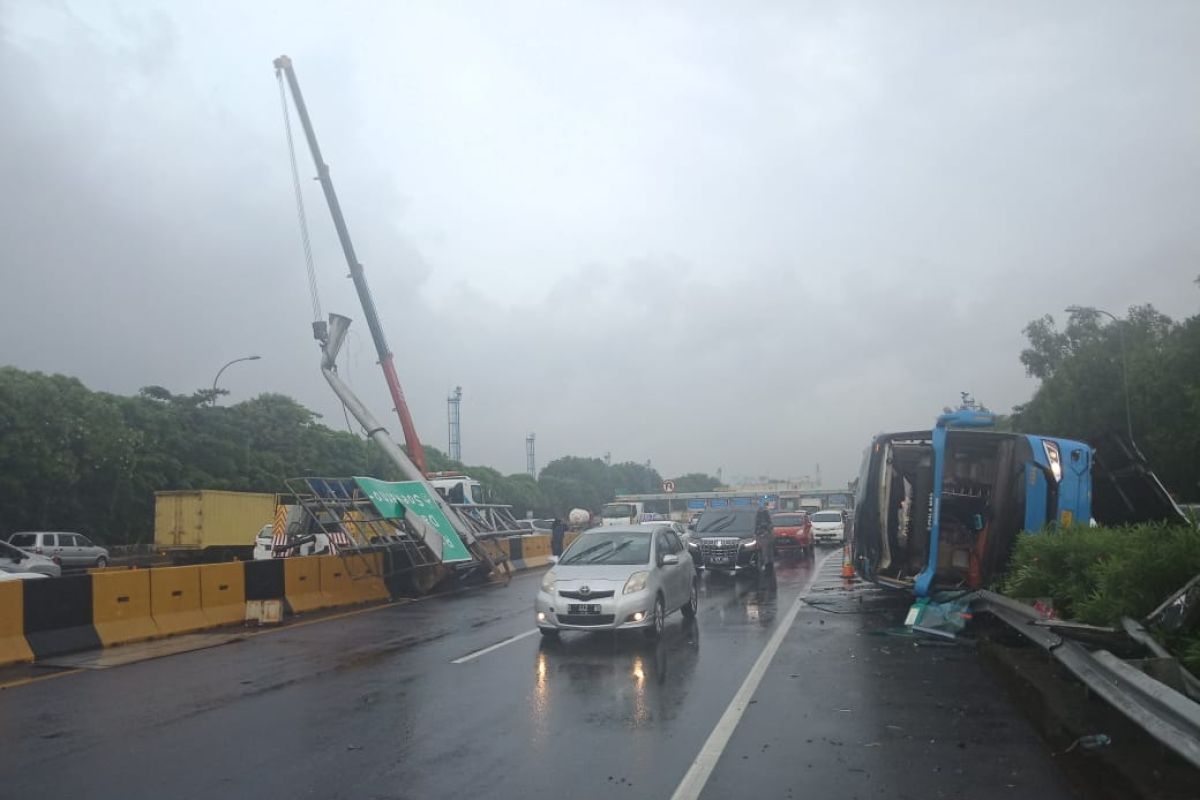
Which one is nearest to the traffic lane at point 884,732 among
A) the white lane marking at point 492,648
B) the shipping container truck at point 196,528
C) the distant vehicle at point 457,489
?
the white lane marking at point 492,648

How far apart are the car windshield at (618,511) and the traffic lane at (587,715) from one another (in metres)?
26.6

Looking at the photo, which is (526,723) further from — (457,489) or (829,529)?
(829,529)

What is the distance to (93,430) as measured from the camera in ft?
125

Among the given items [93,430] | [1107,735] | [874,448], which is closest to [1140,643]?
[1107,735]

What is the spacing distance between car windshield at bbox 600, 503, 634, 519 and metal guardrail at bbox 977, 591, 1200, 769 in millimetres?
32020

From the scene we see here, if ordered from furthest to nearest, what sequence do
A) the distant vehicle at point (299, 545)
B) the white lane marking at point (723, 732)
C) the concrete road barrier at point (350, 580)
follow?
the distant vehicle at point (299, 545)
the concrete road barrier at point (350, 580)
the white lane marking at point (723, 732)

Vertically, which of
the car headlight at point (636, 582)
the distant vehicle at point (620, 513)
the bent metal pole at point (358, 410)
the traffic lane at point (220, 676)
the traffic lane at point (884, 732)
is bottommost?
the traffic lane at point (884, 732)

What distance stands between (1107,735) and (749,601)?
10628 millimetres

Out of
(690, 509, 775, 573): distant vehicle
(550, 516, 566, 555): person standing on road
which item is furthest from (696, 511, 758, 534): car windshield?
(550, 516, 566, 555): person standing on road

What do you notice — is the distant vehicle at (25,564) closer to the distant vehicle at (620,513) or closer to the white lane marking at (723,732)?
the white lane marking at (723,732)

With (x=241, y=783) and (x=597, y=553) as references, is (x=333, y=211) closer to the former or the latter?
(x=597, y=553)

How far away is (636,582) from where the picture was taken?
1206cm

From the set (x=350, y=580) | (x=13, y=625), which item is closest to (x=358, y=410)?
(x=350, y=580)

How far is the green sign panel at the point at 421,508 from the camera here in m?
19.6
